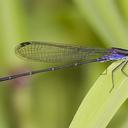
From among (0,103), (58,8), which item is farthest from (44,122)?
(58,8)

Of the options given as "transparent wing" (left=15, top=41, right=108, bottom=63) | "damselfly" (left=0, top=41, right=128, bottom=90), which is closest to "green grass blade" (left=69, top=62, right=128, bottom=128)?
"damselfly" (left=0, top=41, right=128, bottom=90)

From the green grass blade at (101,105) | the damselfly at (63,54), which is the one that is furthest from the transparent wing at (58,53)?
the green grass blade at (101,105)

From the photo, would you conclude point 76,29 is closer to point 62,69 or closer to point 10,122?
point 62,69

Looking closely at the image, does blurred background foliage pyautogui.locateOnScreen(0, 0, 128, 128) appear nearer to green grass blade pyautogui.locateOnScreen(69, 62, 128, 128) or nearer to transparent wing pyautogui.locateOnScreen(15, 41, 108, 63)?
transparent wing pyautogui.locateOnScreen(15, 41, 108, 63)

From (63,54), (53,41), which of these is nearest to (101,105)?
(53,41)

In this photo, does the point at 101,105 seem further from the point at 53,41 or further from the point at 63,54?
the point at 63,54

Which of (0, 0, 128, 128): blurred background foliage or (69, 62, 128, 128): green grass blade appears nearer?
(69, 62, 128, 128): green grass blade
